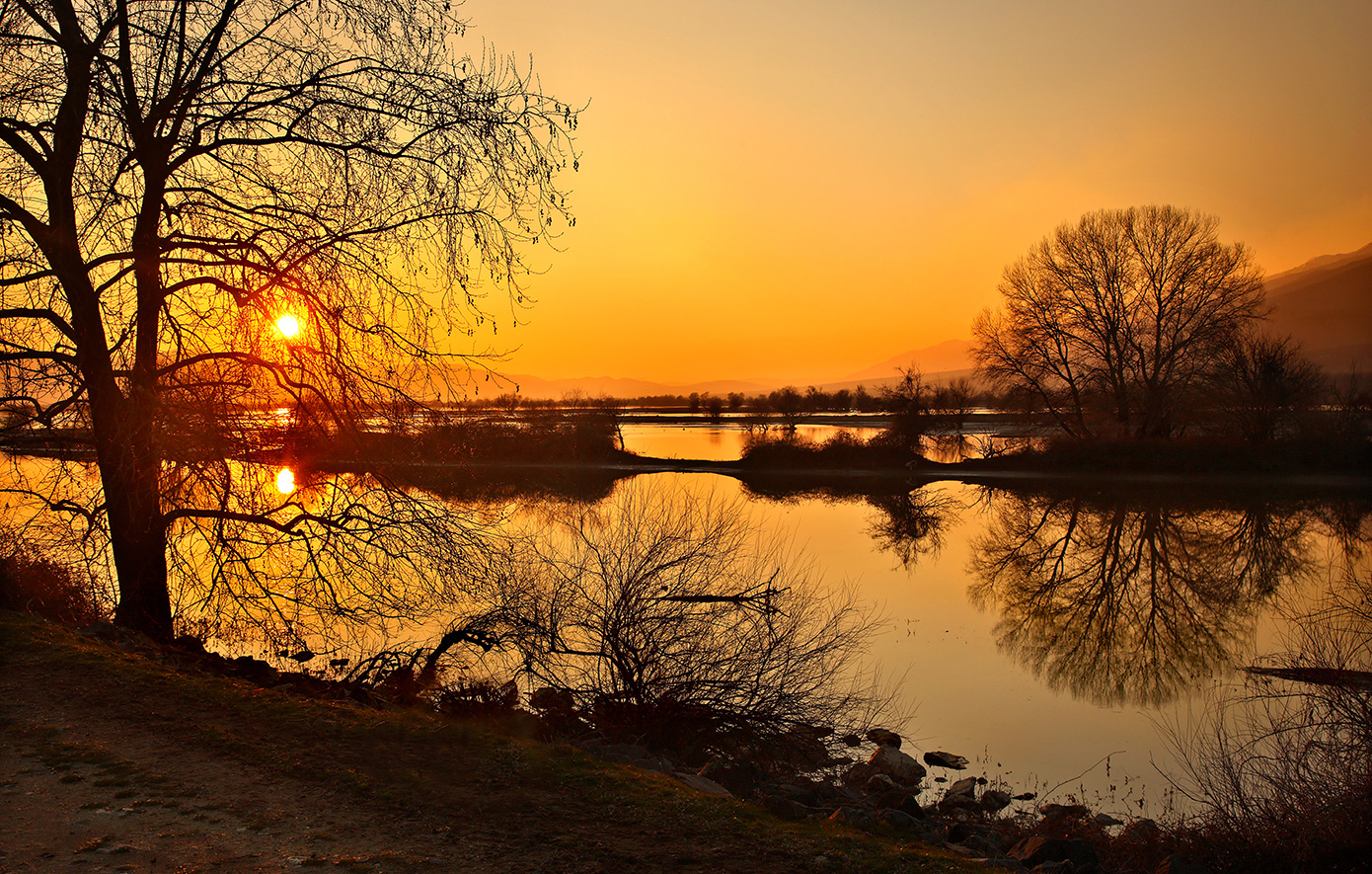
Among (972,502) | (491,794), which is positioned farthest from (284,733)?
(972,502)

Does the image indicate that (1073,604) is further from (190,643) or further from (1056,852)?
(190,643)

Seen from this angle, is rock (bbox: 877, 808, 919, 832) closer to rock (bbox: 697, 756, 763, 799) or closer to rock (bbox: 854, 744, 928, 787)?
rock (bbox: 697, 756, 763, 799)

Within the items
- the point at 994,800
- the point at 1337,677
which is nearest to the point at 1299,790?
the point at 1337,677

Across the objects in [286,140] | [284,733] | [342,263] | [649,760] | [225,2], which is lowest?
[649,760]

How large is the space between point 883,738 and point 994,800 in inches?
63.4

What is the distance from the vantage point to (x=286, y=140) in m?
6.71

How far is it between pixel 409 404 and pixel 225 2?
390 centimetres

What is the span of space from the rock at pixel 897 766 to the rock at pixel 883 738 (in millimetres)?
505

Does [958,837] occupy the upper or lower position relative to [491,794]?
lower

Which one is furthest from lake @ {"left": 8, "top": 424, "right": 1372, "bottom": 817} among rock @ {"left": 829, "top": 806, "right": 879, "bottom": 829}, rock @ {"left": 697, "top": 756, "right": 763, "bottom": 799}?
rock @ {"left": 829, "top": 806, "right": 879, "bottom": 829}

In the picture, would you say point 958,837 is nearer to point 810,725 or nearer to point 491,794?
point 810,725

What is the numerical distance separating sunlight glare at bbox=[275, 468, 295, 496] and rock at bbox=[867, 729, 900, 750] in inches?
268

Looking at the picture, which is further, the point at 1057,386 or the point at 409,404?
the point at 1057,386

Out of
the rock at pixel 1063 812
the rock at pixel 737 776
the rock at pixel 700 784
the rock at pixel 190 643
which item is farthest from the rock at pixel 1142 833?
the rock at pixel 190 643
